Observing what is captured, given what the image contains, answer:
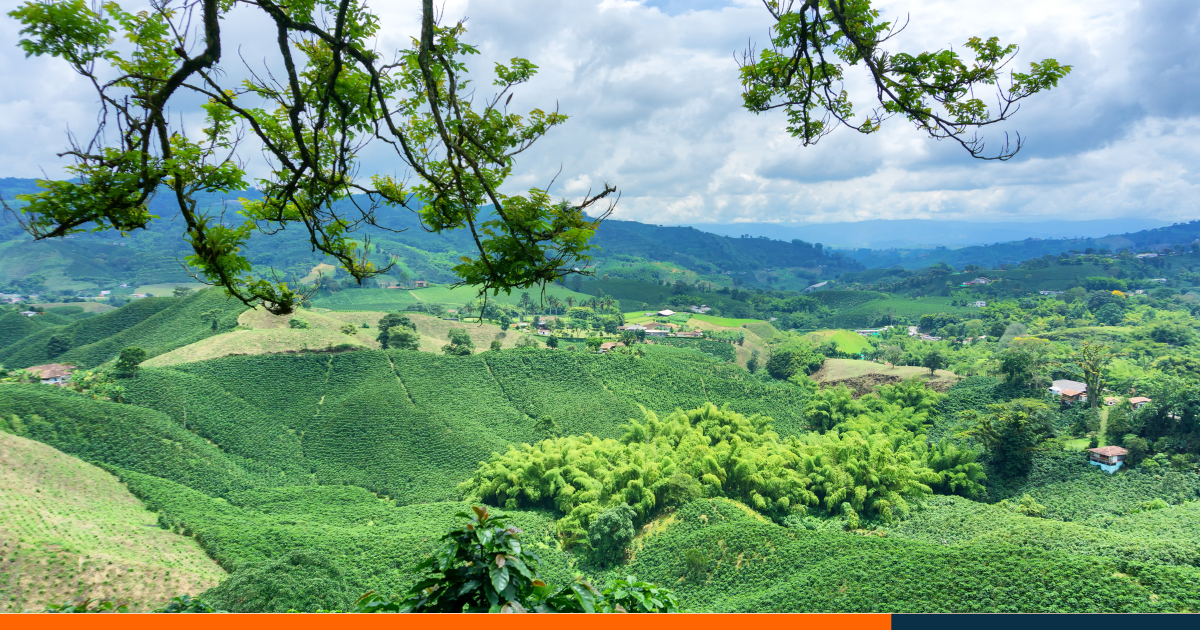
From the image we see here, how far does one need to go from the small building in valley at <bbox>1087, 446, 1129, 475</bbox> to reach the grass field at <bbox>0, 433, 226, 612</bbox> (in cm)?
3478

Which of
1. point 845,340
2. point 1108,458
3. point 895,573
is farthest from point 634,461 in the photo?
point 845,340

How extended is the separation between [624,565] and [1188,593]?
553 inches

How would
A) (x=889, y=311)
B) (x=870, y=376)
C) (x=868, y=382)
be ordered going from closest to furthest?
(x=868, y=382) < (x=870, y=376) < (x=889, y=311)

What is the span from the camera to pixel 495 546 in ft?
8.25

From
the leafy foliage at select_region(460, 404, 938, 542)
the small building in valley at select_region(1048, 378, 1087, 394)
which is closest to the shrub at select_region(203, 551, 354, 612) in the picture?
the leafy foliage at select_region(460, 404, 938, 542)

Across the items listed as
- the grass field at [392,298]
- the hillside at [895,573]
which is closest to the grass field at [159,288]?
the grass field at [392,298]

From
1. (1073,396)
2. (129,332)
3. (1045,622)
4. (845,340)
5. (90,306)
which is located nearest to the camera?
(1045,622)

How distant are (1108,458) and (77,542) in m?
39.4

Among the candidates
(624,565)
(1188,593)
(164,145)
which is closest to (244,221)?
(164,145)

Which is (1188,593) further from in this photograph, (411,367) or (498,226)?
(411,367)

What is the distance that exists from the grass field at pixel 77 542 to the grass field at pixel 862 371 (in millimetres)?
44446

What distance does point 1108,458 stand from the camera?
919 inches

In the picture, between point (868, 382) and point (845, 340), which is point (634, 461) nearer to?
point (868, 382)

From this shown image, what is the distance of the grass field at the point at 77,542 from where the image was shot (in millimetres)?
12836
